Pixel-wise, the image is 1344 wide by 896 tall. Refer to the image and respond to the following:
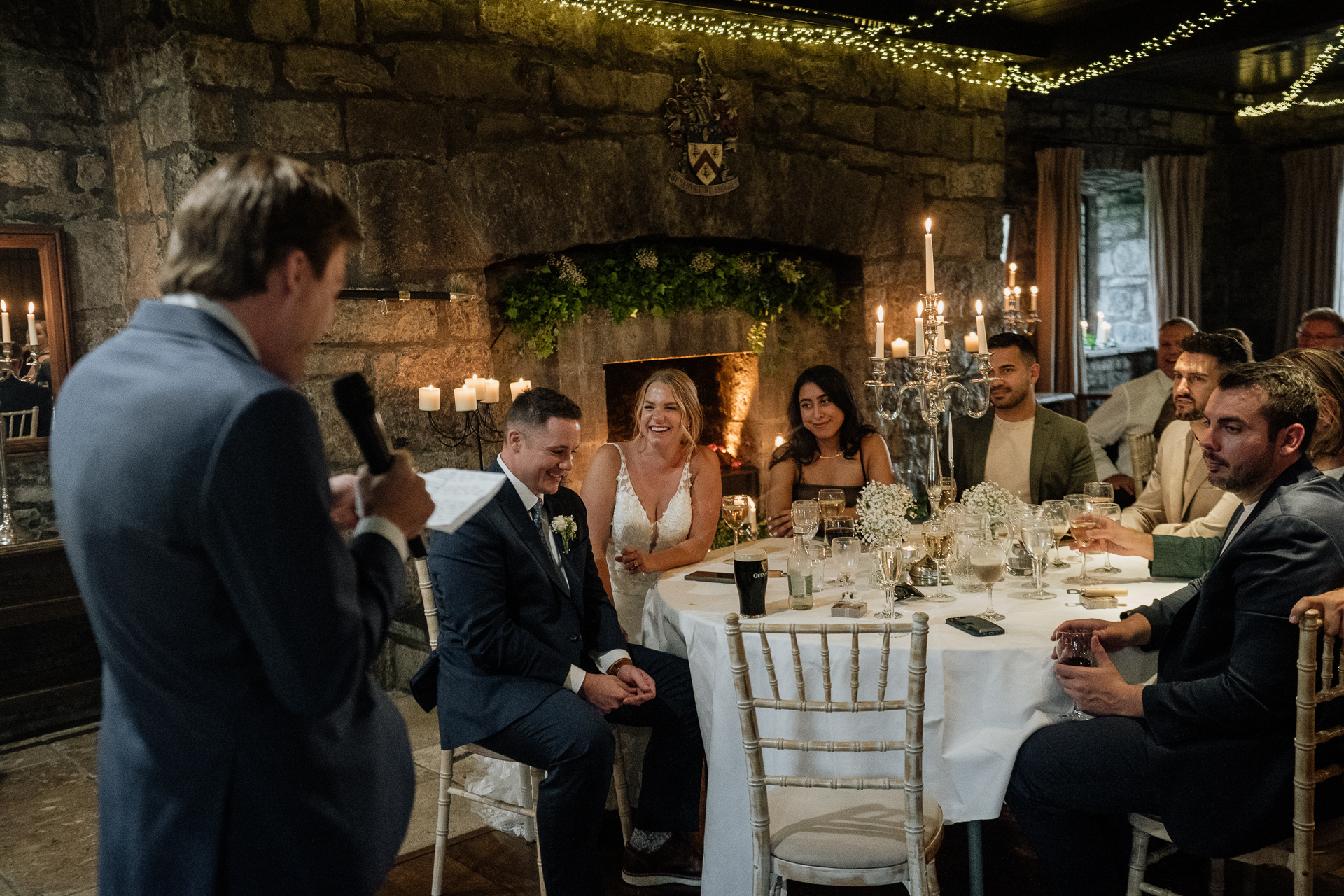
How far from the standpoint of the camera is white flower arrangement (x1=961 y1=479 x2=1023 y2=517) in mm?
3004

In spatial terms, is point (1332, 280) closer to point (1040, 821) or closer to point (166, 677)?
point (1040, 821)

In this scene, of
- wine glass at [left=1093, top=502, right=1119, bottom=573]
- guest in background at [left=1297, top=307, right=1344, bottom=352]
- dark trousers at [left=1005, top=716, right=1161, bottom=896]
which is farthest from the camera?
guest in background at [left=1297, top=307, right=1344, bottom=352]

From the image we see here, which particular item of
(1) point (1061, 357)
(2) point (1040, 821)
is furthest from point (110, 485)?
(1) point (1061, 357)

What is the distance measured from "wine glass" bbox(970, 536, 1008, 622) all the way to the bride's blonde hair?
1.42 m

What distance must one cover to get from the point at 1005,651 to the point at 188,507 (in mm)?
1793

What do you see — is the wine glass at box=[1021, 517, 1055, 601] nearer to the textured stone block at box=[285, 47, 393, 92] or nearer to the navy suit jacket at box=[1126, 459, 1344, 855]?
the navy suit jacket at box=[1126, 459, 1344, 855]

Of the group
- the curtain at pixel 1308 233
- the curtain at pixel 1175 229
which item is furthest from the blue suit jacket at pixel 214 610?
the curtain at pixel 1308 233

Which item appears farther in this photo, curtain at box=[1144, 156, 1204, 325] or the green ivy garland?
curtain at box=[1144, 156, 1204, 325]

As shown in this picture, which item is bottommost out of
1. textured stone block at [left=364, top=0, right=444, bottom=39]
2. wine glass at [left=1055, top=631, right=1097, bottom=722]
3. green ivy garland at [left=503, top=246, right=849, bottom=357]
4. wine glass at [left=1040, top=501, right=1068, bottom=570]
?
wine glass at [left=1055, top=631, right=1097, bottom=722]

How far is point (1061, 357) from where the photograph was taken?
8.40 m

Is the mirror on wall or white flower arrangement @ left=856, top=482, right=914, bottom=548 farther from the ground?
the mirror on wall

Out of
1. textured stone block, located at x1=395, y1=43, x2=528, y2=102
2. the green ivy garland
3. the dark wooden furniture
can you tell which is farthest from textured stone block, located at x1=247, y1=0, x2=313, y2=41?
the dark wooden furniture

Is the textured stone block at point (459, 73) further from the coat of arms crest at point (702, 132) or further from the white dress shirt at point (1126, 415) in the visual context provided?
the white dress shirt at point (1126, 415)

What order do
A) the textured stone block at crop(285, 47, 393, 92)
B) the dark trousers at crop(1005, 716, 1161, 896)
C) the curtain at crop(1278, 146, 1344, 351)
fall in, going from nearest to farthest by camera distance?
the dark trousers at crop(1005, 716, 1161, 896)
the textured stone block at crop(285, 47, 393, 92)
the curtain at crop(1278, 146, 1344, 351)
